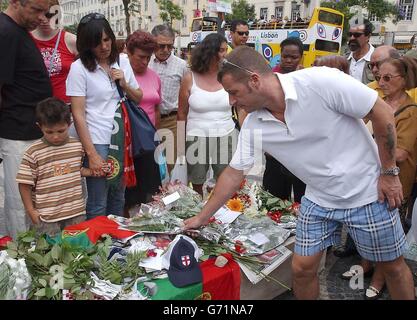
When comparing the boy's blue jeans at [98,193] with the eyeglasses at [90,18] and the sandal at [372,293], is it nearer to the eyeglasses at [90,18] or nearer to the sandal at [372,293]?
the eyeglasses at [90,18]

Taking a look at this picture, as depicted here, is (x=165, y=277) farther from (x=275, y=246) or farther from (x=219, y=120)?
(x=219, y=120)

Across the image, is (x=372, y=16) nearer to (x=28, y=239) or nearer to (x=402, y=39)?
(x=402, y=39)

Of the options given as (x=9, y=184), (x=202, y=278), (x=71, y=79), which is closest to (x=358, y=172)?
(x=202, y=278)

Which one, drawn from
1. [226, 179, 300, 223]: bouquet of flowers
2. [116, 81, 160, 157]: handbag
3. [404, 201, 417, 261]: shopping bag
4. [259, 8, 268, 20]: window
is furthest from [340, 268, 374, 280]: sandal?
[259, 8, 268, 20]: window

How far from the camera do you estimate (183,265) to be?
7.37ft

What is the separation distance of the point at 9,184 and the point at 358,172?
225cm

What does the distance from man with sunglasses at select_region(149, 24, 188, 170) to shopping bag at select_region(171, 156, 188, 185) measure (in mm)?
159

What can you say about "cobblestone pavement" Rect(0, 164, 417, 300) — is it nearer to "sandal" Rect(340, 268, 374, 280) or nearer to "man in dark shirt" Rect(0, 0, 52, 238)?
"sandal" Rect(340, 268, 374, 280)

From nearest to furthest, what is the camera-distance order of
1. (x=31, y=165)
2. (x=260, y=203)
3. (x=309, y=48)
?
(x=31, y=165) < (x=260, y=203) < (x=309, y=48)

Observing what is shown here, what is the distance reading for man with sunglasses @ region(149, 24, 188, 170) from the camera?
411 centimetres

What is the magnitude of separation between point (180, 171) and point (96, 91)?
1.31 meters

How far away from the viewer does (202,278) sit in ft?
7.38

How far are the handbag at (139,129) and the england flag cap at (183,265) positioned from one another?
1.07 meters
